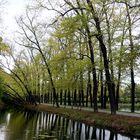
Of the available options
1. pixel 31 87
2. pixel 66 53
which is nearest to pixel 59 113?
pixel 66 53

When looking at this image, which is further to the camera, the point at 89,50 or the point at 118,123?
the point at 89,50

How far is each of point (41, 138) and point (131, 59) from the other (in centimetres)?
756

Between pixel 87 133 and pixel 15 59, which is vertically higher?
pixel 15 59

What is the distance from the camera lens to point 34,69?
75.3 metres

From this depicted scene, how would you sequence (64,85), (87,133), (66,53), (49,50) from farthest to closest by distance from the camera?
(49,50) → (64,85) → (66,53) → (87,133)

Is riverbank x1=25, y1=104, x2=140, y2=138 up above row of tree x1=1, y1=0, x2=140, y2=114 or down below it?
below

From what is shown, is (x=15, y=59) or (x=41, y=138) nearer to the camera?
(x=41, y=138)

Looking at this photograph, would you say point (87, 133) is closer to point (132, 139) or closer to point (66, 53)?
point (132, 139)

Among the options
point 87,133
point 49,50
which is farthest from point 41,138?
point 49,50

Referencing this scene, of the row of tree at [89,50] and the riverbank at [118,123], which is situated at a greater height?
the row of tree at [89,50]

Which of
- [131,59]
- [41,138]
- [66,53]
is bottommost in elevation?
[41,138]

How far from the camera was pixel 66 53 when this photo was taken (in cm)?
3959

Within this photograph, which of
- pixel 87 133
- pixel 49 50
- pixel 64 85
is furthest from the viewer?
pixel 49 50

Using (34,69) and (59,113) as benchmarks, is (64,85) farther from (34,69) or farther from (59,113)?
(34,69)
